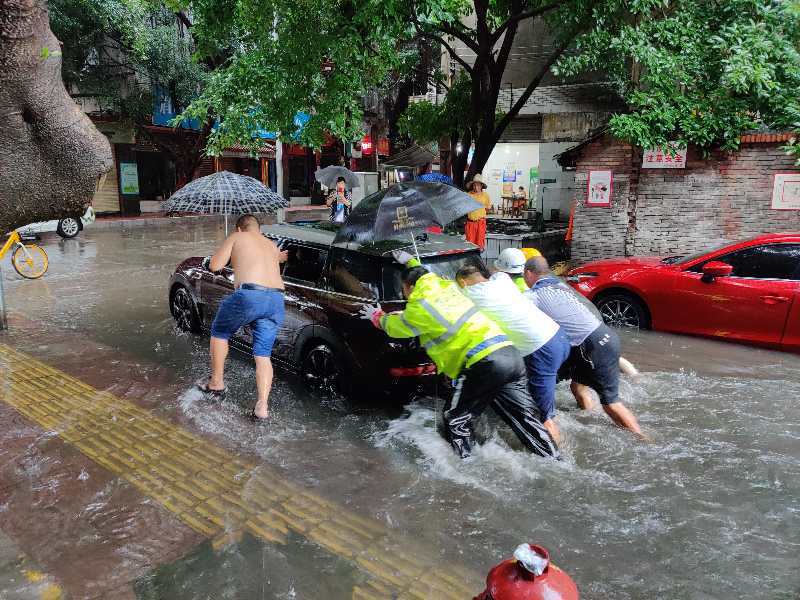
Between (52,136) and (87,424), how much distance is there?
3397mm

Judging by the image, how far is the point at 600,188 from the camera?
11766 mm

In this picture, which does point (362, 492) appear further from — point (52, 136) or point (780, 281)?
point (780, 281)

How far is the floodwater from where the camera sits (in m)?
3.36

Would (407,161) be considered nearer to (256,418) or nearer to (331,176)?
(331,176)

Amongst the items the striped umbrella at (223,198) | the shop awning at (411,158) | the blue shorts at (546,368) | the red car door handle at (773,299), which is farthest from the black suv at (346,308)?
the shop awning at (411,158)

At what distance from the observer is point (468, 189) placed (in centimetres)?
1117

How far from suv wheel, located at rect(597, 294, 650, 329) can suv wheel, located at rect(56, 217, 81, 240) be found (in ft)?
48.3

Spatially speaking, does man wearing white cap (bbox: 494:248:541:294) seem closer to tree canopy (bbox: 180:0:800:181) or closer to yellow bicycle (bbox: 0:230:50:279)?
tree canopy (bbox: 180:0:800:181)

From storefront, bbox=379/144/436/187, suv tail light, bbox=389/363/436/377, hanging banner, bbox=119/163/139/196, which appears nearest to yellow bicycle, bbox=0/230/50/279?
suv tail light, bbox=389/363/436/377

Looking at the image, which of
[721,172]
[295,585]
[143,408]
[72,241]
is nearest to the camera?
[295,585]

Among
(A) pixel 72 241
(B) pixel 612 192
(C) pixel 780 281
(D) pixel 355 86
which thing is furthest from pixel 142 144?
(C) pixel 780 281

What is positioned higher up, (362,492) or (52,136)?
A: (52,136)

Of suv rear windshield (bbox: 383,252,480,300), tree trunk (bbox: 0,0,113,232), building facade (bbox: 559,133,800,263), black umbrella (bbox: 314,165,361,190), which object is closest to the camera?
tree trunk (bbox: 0,0,113,232)

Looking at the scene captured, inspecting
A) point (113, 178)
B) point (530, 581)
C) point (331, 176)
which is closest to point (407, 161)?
point (331, 176)
